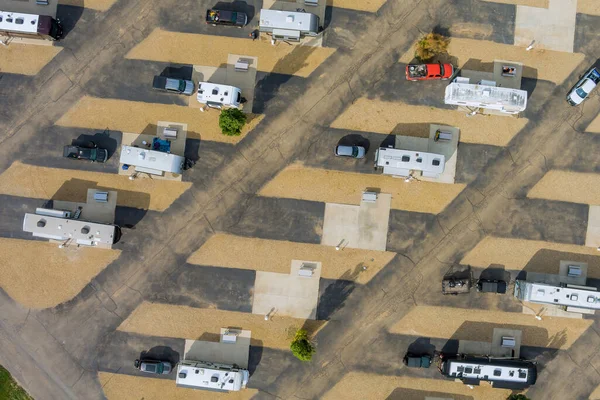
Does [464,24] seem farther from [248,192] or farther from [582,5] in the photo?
[248,192]

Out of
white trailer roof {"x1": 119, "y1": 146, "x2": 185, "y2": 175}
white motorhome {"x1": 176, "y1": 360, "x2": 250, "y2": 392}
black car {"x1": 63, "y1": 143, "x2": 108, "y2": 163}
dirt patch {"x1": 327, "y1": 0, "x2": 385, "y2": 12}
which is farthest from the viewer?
dirt patch {"x1": 327, "y1": 0, "x2": 385, "y2": 12}

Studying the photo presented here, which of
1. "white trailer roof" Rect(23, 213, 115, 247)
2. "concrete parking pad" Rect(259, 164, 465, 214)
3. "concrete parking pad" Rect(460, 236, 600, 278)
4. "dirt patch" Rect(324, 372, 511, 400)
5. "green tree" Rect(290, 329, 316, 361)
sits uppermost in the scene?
"concrete parking pad" Rect(259, 164, 465, 214)

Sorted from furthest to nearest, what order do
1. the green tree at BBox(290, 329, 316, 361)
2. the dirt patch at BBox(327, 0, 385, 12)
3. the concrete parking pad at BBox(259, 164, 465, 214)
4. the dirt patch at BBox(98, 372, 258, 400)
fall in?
the dirt patch at BBox(327, 0, 385, 12)
the concrete parking pad at BBox(259, 164, 465, 214)
the dirt patch at BBox(98, 372, 258, 400)
the green tree at BBox(290, 329, 316, 361)

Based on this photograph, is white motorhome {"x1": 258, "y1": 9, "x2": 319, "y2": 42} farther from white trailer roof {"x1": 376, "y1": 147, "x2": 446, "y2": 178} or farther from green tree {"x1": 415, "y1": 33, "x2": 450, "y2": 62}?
white trailer roof {"x1": 376, "y1": 147, "x2": 446, "y2": 178}

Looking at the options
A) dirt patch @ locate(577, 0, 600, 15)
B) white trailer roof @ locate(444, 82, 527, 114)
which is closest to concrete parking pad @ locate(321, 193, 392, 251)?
white trailer roof @ locate(444, 82, 527, 114)

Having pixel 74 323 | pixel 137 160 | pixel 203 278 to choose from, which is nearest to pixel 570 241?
pixel 203 278

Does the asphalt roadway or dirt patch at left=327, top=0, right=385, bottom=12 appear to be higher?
dirt patch at left=327, top=0, right=385, bottom=12

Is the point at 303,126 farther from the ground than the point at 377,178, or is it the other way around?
the point at 303,126

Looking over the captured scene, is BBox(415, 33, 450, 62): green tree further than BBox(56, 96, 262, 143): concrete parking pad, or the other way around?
BBox(56, 96, 262, 143): concrete parking pad
